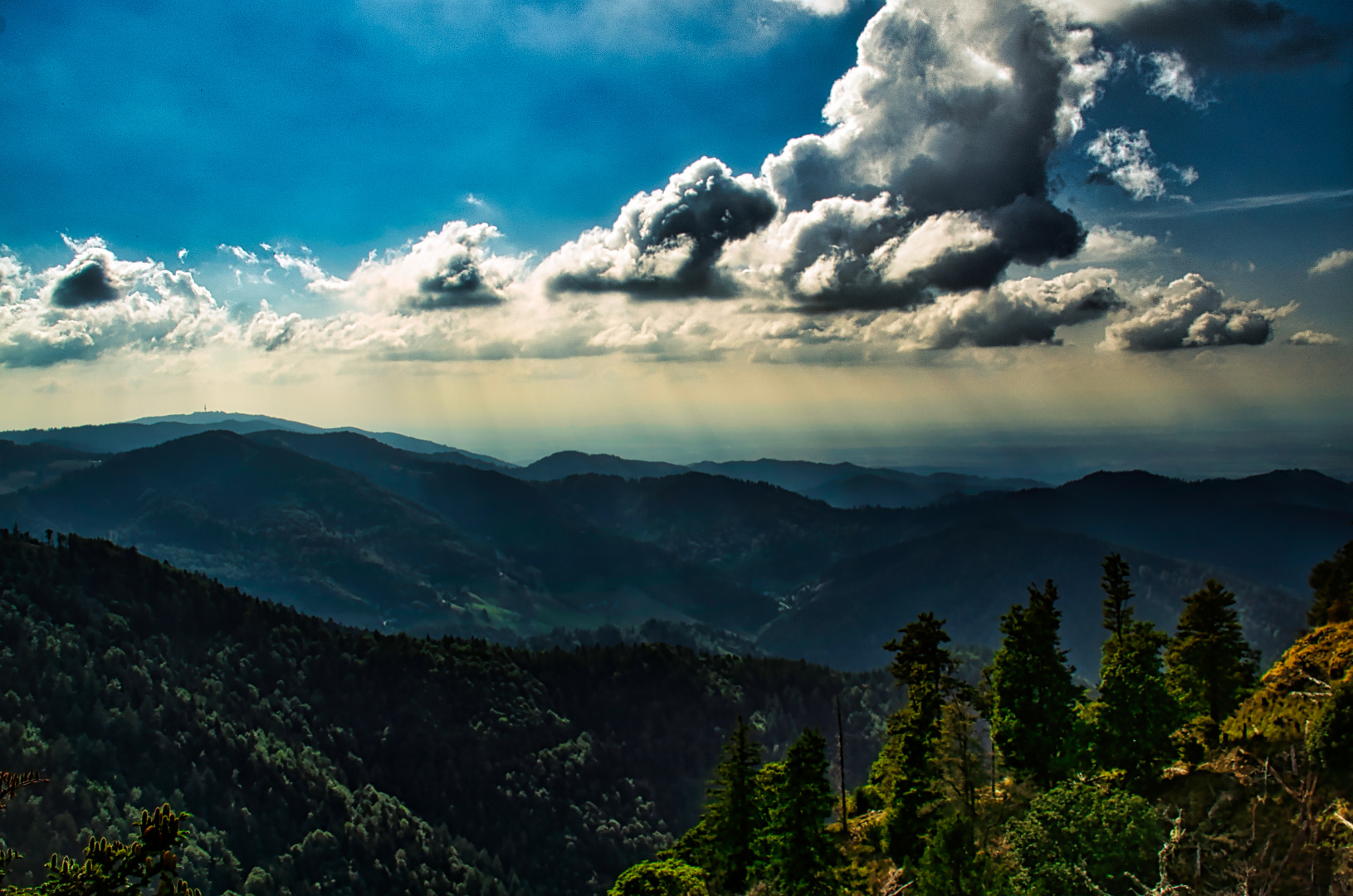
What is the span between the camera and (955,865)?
32.9 m

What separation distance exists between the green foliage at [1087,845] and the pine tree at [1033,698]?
11.4 meters

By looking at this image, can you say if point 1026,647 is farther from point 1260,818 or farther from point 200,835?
point 200,835

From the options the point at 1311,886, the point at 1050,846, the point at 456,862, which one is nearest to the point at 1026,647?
the point at 1050,846

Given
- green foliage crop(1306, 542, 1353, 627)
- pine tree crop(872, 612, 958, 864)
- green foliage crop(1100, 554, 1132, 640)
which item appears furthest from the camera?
green foliage crop(1100, 554, 1132, 640)

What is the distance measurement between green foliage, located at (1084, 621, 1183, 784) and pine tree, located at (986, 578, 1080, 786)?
6.32 ft

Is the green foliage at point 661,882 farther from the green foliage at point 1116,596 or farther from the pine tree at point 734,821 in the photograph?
the green foliage at point 1116,596

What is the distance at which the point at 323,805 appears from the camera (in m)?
189

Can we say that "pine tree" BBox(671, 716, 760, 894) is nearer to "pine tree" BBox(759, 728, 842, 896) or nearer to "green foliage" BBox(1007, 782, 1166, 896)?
"pine tree" BBox(759, 728, 842, 896)

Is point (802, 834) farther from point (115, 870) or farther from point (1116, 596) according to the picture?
point (115, 870)

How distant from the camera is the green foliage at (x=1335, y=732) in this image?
77.8 feet

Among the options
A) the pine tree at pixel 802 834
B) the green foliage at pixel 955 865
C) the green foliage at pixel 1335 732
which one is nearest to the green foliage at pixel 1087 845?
the green foliage at pixel 955 865

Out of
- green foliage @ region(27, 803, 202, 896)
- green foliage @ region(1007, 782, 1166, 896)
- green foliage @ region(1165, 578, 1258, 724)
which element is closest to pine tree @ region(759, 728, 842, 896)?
green foliage @ region(1007, 782, 1166, 896)

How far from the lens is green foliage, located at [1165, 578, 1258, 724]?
43.4 meters

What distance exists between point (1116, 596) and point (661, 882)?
31.3 m
